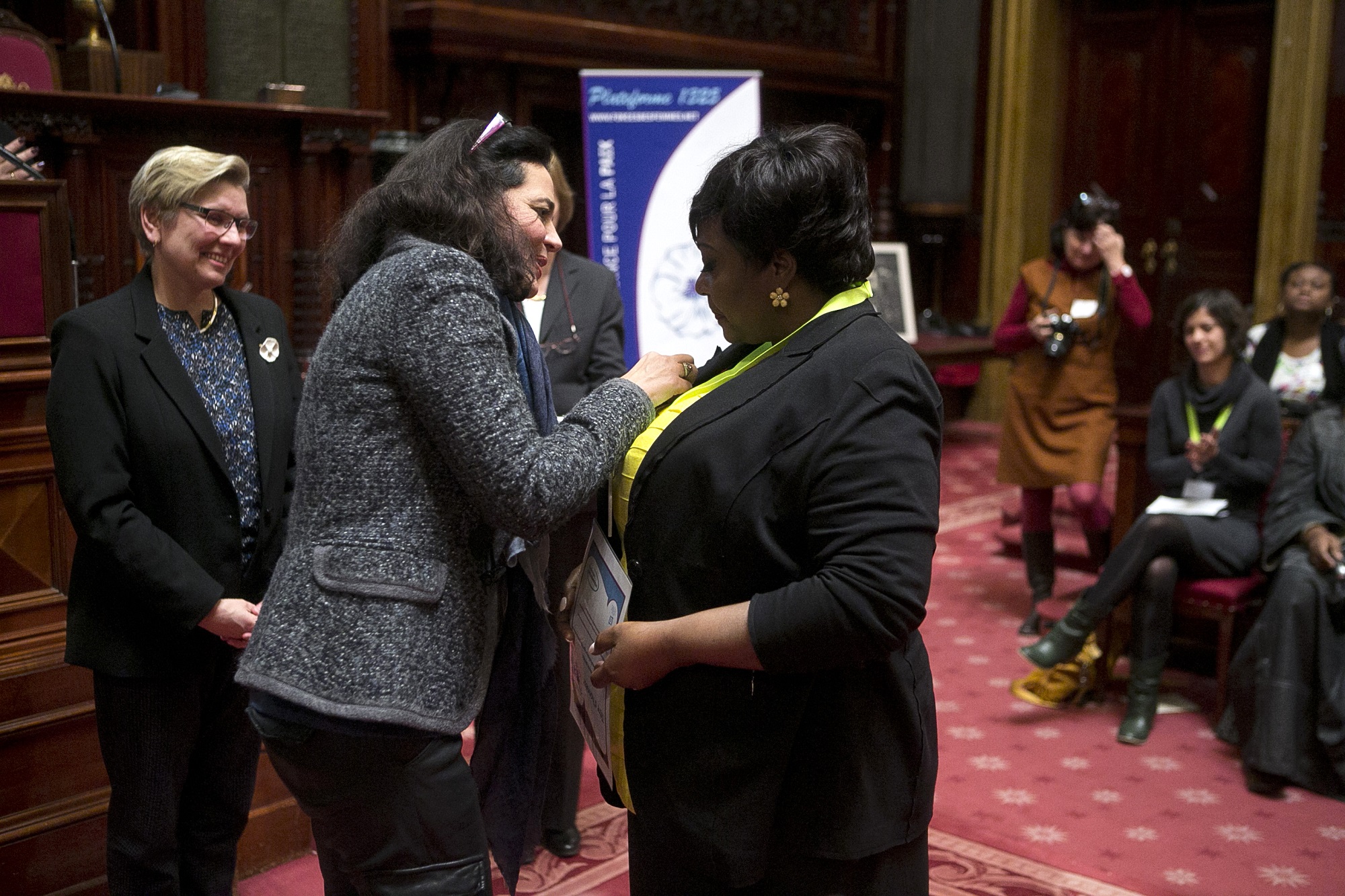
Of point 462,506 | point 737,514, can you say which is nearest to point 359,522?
point 462,506

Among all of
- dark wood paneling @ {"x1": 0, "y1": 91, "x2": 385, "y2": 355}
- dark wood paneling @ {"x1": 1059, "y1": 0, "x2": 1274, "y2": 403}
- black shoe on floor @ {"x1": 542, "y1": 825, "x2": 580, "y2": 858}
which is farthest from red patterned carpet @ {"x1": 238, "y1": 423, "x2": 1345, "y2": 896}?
dark wood paneling @ {"x1": 1059, "y1": 0, "x2": 1274, "y2": 403}

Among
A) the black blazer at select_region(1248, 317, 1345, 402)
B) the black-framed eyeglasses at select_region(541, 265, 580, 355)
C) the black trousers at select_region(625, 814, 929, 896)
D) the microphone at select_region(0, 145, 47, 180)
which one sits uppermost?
the microphone at select_region(0, 145, 47, 180)

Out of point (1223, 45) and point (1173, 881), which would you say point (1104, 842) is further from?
point (1223, 45)

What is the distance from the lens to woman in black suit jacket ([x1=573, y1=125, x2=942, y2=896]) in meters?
1.36

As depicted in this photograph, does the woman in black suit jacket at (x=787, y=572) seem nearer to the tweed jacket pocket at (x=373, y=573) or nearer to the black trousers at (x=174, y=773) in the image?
the tweed jacket pocket at (x=373, y=573)

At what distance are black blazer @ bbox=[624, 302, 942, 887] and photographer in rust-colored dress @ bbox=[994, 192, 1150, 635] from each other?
11.4 ft

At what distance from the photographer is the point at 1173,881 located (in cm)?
295

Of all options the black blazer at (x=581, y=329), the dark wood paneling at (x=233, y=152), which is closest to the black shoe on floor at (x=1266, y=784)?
the black blazer at (x=581, y=329)

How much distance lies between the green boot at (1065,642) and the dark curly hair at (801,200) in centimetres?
277

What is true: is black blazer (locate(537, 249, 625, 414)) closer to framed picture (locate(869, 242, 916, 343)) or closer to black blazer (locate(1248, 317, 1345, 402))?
black blazer (locate(1248, 317, 1345, 402))

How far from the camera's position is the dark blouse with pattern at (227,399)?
2.16 m

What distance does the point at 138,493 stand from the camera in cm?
208

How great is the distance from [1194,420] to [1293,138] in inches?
172

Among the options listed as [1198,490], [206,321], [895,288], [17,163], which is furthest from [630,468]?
[895,288]
